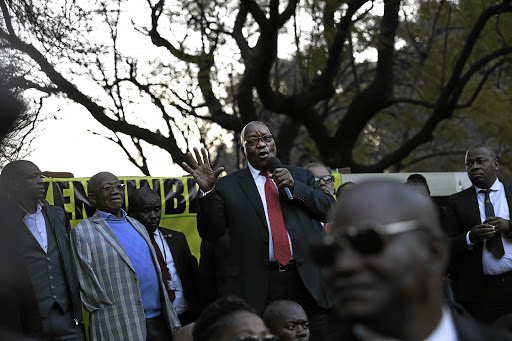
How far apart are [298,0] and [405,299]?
1170cm

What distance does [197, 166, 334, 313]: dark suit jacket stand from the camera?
5672mm

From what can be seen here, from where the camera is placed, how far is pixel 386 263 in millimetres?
1752

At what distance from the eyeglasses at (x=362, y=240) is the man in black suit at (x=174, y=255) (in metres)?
5.35

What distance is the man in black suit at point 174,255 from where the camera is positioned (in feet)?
23.4

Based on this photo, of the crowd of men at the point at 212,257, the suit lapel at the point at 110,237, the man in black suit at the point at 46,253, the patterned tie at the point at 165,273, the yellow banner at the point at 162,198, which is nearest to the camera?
the crowd of men at the point at 212,257

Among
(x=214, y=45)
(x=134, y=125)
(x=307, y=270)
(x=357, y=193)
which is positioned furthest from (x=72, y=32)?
(x=357, y=193)

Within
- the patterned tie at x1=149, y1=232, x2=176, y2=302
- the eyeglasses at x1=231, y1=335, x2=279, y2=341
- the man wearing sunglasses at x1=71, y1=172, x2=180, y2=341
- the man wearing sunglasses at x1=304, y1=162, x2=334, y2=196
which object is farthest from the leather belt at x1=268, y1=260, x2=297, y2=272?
the eyeglasses at x1=231, y1=335, x2=279, y2=341

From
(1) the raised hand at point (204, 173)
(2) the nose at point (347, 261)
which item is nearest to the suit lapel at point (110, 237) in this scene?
(1) the raised hand at point (204, 173)

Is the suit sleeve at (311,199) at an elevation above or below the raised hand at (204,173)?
below

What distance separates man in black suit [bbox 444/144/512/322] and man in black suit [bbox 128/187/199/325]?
2.45 meters

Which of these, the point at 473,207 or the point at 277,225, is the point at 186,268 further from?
the point at 473,207

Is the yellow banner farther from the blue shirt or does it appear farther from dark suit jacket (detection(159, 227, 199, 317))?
the blue shirt

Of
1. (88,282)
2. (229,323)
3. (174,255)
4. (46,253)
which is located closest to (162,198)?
(174,255)

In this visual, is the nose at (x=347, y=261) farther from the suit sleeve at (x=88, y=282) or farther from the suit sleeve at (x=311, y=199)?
the suit sleeve at (x=88, y=282)
